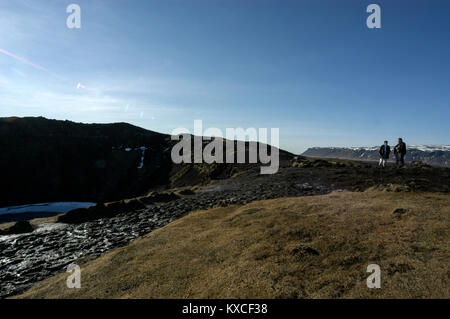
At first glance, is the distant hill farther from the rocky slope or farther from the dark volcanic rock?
the dark volcanic rock

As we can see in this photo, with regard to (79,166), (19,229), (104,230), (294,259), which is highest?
(294,259)

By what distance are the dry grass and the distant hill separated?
34.3m

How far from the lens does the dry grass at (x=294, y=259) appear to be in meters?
6.74

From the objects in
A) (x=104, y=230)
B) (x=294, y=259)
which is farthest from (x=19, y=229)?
(x=294, y=259)

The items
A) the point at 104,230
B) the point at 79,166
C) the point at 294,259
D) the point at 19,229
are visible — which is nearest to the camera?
the point at 294,259

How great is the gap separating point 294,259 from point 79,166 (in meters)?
78.5

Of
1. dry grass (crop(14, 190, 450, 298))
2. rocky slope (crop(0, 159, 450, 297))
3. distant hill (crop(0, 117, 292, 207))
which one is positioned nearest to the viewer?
dry grass (crop(14, 190, 450, 298))

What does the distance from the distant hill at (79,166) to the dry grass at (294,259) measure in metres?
34.3

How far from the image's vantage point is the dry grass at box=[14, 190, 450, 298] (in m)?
6.74

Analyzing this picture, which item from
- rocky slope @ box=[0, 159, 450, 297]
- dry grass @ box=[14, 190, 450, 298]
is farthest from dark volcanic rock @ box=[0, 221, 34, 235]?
dry grass @ box=[14, 190, 450, 298]

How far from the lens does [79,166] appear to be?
71375 mm

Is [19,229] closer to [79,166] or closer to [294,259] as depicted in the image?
[294,259]

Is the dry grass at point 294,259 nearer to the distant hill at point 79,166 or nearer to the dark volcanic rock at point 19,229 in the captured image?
the dark volcanic rock at point 19,229
